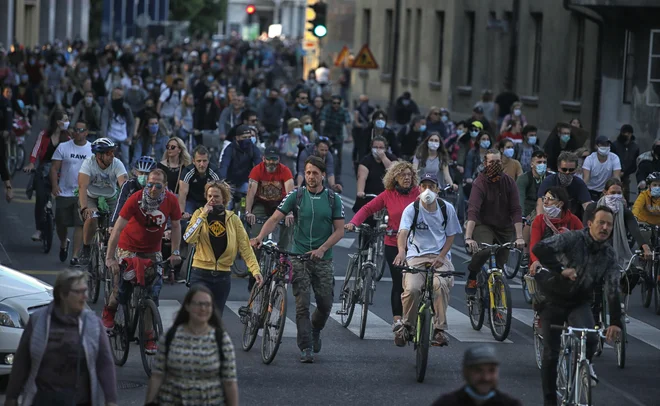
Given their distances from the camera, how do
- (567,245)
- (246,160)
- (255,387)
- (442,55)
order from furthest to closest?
(442,55) → (246,160) → (255,387) → (567,245)

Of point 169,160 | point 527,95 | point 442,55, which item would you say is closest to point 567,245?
point 169,160

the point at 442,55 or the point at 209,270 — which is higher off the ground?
the point at 442,55

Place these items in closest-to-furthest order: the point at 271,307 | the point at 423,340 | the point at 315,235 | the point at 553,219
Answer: the point at 423,340
the point at 271,307
the point at 315,235
the point at 553,219

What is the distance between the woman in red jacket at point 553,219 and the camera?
499 inches

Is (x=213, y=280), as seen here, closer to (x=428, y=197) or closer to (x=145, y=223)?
(x=145, y=223)

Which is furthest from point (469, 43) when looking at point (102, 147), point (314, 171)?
point (314, 171)

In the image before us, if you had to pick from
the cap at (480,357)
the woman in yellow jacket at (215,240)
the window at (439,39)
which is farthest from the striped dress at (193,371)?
the window at (439,39)

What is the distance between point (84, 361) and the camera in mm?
7973

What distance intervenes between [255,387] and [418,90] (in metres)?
37.3

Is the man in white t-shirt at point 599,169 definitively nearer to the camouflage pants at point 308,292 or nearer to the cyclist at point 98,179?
the cyclist at point 98,179

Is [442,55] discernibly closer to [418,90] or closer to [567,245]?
[418,90]

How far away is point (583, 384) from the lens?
10.1 metres

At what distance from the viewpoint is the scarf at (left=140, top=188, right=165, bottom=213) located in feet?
40.0

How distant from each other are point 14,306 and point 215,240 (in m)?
1.74
